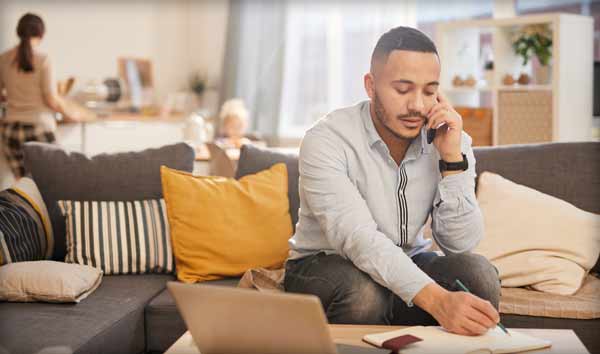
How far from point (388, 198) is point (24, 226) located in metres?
1.23

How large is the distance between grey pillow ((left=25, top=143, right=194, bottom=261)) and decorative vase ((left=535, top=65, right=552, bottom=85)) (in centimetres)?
216

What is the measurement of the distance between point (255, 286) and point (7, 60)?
338 cm

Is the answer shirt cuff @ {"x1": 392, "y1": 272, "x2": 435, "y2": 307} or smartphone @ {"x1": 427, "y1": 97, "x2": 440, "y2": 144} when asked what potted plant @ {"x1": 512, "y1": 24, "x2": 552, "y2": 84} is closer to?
smartphone @ {"x1": 427, "y1": 97, "x2": 440, "y2": 144}

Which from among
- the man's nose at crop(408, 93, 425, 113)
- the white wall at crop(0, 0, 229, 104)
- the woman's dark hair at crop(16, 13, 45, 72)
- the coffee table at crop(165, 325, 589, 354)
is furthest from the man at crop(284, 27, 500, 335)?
the white wall at crop(0, 0, 229, 104)

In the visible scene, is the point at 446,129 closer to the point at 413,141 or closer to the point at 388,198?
the point at 413,141

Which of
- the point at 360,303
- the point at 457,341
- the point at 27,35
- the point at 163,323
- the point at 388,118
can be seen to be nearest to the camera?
the point at 457,341

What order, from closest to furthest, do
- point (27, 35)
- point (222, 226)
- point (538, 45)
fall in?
point (222, 226)
point (538, 45)
point (27, 35)

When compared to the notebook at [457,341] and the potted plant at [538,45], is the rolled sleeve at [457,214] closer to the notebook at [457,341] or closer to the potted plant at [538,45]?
the notebook at [457,341]

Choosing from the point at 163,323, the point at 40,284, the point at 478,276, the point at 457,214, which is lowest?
the point at 163,323

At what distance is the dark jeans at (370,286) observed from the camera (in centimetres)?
186

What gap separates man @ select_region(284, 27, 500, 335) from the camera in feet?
6.16

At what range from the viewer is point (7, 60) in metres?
4.90

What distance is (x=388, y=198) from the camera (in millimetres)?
2029

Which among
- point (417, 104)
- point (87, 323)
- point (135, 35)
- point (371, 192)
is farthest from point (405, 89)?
point (135, 35)
